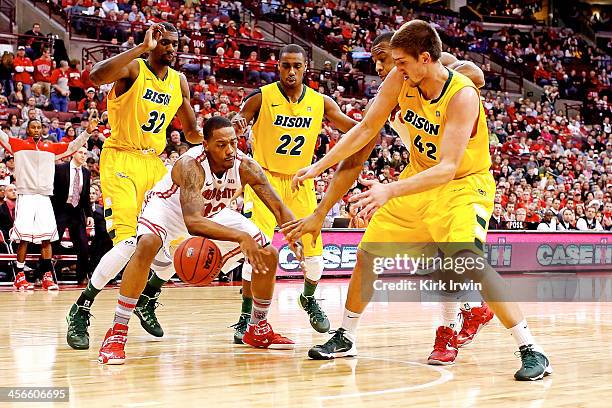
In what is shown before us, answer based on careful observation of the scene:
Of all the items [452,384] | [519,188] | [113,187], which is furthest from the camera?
[519,188]

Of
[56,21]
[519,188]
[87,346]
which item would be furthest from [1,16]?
[87,346]

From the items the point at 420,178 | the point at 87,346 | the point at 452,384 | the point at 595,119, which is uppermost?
the point at 420,178

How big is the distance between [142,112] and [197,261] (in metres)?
2.19

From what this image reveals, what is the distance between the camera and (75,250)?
40.9 feet

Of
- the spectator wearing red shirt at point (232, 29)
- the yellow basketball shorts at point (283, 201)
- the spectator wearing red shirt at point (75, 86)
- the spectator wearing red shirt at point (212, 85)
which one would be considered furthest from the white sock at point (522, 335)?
the spectator wearing red shirt at point (232, 29)

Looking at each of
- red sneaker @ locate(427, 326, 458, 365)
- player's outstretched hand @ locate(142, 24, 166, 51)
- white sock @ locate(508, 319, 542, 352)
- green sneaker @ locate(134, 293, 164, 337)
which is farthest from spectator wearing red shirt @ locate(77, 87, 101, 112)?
white sock @ locate(508, 319, 542, 352)

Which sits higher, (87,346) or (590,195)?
(87,346)

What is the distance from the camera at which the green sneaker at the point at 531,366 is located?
197 inches

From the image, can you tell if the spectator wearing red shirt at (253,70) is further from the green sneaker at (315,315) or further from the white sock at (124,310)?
the white sock at (124,310)

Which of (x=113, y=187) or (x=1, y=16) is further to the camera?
(x=1, y=16)

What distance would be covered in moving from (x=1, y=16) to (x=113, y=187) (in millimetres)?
14815

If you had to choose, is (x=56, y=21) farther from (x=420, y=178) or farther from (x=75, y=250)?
(x=420, y=178)

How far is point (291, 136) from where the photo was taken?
7.46 m

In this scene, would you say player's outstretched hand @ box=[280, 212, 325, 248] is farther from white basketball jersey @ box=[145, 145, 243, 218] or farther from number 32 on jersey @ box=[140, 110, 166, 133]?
number 32 on jersey @ box=[140, 110, 166, 133]
